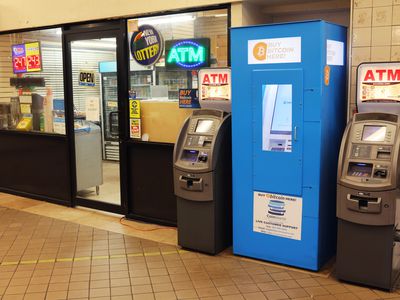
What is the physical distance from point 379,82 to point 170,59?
2357mm

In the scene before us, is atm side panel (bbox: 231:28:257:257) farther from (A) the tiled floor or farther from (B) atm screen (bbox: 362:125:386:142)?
(B) atm screen (bbox: 362:125:386:142)

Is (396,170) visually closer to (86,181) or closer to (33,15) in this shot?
(86,181)

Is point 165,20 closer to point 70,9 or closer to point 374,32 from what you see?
point 70,9

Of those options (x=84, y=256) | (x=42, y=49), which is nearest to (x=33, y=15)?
(x=42, y=49)

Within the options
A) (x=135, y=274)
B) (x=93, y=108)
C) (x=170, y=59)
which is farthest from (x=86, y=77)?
(x=135, y=274)

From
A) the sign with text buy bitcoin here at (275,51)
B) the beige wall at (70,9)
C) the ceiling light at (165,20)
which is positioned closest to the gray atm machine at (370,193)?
the sign with text buy bitcoin here at (275,51)

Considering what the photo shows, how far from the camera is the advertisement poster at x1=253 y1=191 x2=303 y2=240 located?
4250 millimetres

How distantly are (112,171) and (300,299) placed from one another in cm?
404

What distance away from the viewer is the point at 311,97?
4.04 m

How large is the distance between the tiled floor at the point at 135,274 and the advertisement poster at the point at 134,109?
1417 millimetres

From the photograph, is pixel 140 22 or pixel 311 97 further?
pixel 140 22

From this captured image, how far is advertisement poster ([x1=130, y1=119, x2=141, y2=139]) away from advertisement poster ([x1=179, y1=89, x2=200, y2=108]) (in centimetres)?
76

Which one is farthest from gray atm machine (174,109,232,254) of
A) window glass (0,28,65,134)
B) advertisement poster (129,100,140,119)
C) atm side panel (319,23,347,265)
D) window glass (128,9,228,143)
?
window glass (0,28,65,134)

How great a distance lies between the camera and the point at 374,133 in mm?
3879
